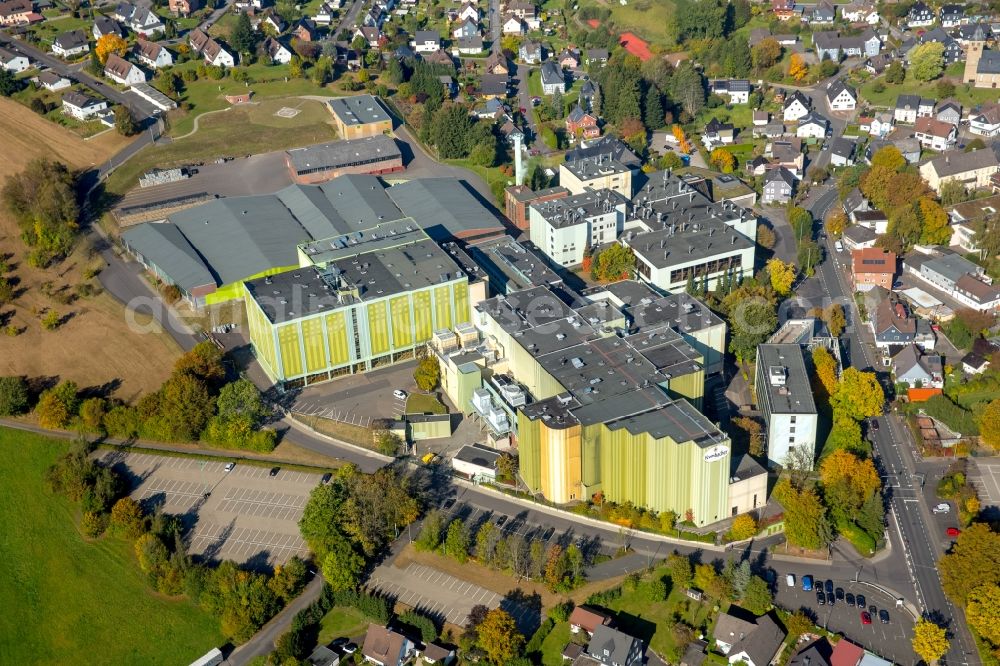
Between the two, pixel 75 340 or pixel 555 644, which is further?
pixel 75 340

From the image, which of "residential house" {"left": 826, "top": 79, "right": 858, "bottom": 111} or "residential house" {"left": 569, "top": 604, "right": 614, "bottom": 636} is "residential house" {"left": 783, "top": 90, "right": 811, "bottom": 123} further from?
"residential house" {"left": 569, "top": 604, "right": 614, "bottom": 636}

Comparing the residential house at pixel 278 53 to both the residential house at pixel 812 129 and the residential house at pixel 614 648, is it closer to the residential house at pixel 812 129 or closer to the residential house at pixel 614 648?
the residential house at pixel 812 129

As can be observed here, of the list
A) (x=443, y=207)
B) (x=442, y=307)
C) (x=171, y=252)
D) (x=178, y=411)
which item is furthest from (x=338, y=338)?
(x=443, y=207)

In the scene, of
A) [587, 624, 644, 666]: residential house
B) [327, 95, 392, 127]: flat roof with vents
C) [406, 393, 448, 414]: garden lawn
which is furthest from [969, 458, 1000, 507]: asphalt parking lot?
[327, 95, 392, 127]: flat roof with vents

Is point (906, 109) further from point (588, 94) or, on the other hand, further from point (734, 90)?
point (588, 94)

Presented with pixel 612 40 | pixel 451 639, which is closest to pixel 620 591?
pixel 451 639

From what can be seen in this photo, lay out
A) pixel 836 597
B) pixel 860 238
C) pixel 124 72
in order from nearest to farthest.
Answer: pixel 836 597 < pixel 860 238 < pixel 124 72
